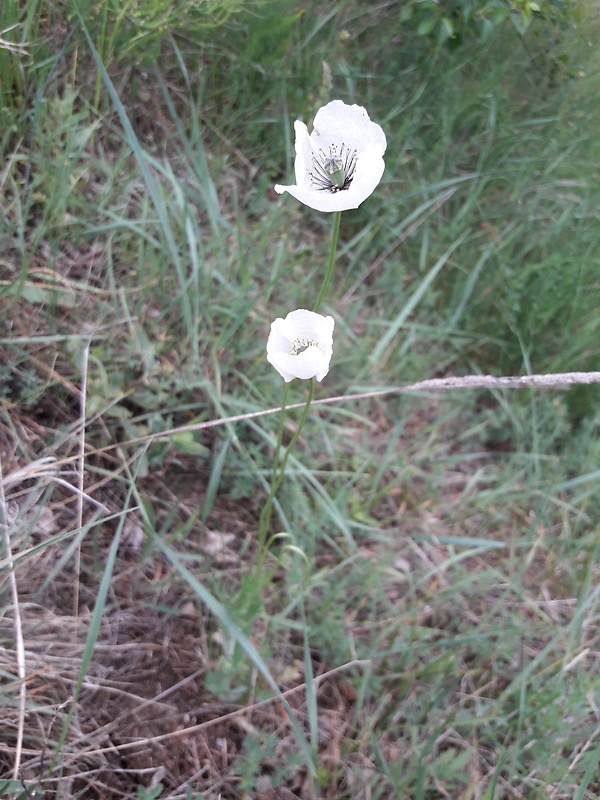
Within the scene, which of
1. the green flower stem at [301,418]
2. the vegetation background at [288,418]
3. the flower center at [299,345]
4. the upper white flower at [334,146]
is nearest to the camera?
the green flower stem at [301,418]

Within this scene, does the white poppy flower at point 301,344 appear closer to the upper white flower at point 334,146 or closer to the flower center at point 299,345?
the flower center at point 299,345

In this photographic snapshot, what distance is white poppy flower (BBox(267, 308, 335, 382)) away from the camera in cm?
92

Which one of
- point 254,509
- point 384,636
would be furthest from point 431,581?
point 254,509

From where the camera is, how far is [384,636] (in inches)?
61.5

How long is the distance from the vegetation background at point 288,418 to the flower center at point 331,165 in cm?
57

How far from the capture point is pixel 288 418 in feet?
5.81

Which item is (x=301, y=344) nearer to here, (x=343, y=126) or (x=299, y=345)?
(x=299, y=345)

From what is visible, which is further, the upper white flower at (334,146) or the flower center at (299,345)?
the flower center at (299,345)

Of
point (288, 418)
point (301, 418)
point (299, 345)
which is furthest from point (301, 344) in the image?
point (288, 418)

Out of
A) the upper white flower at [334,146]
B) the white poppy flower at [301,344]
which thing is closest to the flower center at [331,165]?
the upper white flower at [334,146]

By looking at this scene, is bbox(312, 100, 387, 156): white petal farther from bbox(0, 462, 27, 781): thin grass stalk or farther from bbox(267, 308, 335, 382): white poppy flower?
bbox(0, 462, 27, 781): thin grass stalk

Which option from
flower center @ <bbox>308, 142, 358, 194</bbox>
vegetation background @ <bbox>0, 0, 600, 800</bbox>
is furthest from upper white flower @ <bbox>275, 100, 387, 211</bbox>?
Result: vegetation background @ <bbox>0, 0, 600, 800</bbox>

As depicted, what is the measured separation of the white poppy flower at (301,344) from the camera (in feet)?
3.02

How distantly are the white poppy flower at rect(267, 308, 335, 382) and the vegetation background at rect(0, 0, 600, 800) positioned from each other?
449mm
